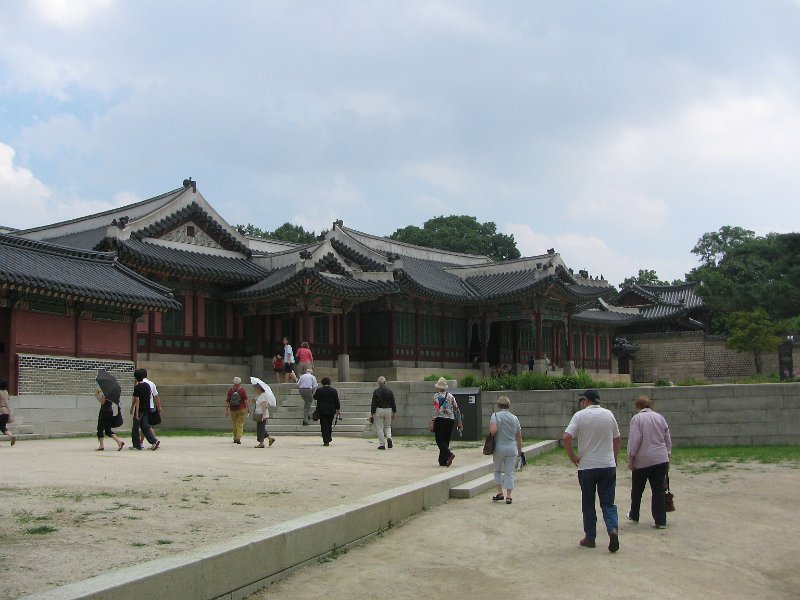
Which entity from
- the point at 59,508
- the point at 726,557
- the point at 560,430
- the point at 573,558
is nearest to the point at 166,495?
the point at 59,508

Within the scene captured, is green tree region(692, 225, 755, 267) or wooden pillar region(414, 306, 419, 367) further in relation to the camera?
green tree region(692, 225, 755, 267)

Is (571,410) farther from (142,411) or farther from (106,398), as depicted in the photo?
(106,398)

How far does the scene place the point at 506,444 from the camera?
11.8m

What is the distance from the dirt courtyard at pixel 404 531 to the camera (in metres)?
7.18

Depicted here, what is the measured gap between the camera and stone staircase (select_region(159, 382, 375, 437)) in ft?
76.7

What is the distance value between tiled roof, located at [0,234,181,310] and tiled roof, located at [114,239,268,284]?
1.99 metres

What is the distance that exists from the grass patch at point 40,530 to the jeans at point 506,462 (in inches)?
240

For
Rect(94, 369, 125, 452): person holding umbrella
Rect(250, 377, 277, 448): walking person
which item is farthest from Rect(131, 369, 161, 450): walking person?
Rect(250, 377, 277, 448): walking person

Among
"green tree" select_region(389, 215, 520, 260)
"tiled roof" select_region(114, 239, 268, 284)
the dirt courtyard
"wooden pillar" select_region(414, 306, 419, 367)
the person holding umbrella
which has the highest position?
"green tree" select_region(389, 215, 520, 260)

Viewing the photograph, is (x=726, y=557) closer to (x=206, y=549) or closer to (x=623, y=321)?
(x=206, y=549)

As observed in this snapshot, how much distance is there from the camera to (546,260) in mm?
42594

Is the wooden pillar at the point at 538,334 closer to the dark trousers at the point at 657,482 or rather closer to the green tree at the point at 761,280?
the green tree at the point at 761,280

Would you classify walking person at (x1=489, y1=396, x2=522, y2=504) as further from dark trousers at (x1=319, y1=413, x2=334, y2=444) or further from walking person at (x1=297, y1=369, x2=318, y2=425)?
walking person at (x1=297, y1=369, x2=318, y2=425)

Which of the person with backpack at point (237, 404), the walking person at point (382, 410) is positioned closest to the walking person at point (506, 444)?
the walking person at point (382, 410)
